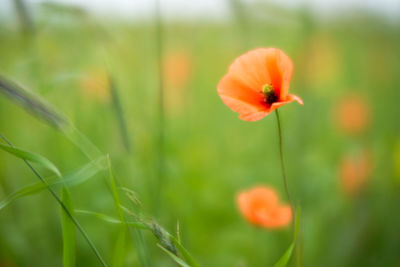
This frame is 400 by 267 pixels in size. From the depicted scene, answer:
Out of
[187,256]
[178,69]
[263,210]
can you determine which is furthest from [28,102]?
[178,69]

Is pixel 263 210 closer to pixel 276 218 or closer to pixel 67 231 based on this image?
pixel 276 218

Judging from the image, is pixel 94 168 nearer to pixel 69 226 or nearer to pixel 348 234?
pixel 69 226

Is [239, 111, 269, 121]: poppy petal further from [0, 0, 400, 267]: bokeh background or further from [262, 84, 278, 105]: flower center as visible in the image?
[0, 0, 400, 267]: bokeh background

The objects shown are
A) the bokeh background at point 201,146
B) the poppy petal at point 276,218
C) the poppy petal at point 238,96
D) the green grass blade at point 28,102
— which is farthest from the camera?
the bokeh background at point 201,146

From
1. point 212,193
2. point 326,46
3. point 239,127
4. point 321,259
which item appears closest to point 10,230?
point 212,193

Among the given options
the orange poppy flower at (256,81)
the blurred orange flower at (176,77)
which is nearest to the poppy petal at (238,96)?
the orange poppy flower at (256,81)

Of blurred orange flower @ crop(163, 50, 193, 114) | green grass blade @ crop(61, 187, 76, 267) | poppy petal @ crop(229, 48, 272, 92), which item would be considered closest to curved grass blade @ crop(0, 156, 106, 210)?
green grass blade @ crop(61, 187, 76, 267)

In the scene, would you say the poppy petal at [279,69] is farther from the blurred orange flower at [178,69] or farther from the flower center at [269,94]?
the blurred orange flower at [178,69]

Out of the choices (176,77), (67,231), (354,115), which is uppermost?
(67,231)
